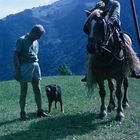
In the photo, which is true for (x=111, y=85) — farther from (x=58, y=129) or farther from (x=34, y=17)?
(x=34, y=17)

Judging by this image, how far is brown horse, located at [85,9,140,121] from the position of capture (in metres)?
11.8

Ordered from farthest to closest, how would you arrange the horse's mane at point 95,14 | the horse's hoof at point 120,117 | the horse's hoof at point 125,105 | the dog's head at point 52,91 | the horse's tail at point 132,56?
1. the dog's head at point 52,91
2. the horse's hoof at point 125,105
3. the horse's tail at point 132,56
4. the horse's hoof at point 120,117
5. the horse's mane at point 95,14

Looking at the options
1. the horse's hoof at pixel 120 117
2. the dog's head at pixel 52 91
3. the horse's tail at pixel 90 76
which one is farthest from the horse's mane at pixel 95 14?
the dog's head at pixel 52 91

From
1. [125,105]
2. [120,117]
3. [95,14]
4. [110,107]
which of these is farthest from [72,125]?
[125,105]

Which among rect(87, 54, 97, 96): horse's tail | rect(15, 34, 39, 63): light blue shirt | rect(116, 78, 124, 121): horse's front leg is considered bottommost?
rect(116, 78, 124, 121): horse's front leg

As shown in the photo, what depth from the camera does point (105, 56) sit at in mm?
12516

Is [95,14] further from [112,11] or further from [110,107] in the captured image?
[110,107]

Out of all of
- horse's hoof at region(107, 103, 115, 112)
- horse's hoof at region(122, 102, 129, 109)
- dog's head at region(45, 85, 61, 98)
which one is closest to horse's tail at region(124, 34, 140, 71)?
horse's hoof at region(107, 103, 115, 112)

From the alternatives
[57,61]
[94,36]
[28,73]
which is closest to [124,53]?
[94,36]

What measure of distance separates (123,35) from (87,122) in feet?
7.40

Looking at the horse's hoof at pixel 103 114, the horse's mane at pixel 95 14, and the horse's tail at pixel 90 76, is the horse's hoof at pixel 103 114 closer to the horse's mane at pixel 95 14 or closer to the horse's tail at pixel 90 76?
the horse's tail at pixel 90 76

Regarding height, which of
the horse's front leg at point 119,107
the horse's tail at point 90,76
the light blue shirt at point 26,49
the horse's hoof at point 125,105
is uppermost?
the light blue shirt at point 26,49

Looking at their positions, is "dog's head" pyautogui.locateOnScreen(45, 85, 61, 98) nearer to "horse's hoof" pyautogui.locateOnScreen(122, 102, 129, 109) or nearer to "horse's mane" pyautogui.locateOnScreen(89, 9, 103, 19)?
"horse's hoof" pyautogui.locateOnScreen(122, 102, 129, 109)

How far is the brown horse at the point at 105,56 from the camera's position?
1184cm
